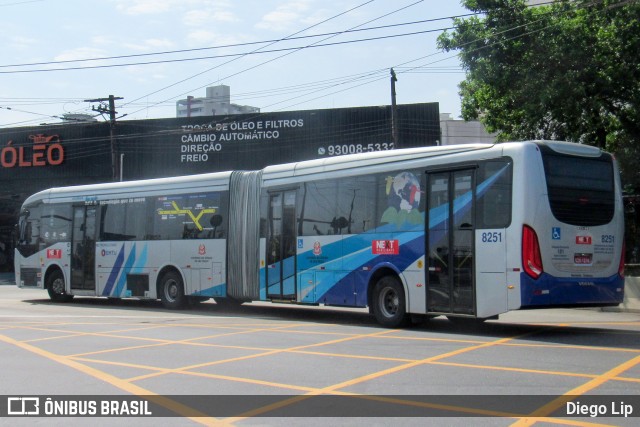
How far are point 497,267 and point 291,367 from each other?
4.24m

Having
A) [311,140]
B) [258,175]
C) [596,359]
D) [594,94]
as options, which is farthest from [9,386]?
[311,140]

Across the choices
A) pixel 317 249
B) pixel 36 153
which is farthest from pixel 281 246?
pixel 36 153

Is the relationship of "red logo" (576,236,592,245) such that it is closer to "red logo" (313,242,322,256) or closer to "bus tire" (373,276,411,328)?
"bus tire" (373,276,411,328)

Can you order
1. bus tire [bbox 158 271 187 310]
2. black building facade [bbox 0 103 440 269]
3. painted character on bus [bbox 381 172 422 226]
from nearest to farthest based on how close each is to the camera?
painted character on bus [bbox 381 172 422 226], bus tire [bbox 158 271 187 310], black building facade [bbox 0 103 440 269]

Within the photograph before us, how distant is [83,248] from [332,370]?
14481mm

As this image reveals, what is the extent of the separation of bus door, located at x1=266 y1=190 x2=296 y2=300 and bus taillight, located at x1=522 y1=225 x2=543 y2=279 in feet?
19.5

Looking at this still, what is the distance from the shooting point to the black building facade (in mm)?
40906

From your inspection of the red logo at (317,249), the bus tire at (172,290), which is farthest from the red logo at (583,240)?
the bus tire at (172,290)

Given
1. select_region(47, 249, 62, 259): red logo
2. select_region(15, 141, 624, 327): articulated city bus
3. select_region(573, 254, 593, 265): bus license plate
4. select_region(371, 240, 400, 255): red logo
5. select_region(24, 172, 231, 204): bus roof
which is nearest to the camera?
select_region(15, 141, 624, 327): articulated city bus

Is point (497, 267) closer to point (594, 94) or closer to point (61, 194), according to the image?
point (594, 94)

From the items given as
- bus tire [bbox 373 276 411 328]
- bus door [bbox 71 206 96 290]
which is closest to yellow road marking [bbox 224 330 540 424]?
bus tire [bbox 373 276 411 328]

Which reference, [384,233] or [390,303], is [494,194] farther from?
[390,303]

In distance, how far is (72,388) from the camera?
29.2ft

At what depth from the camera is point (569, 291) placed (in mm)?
12633
